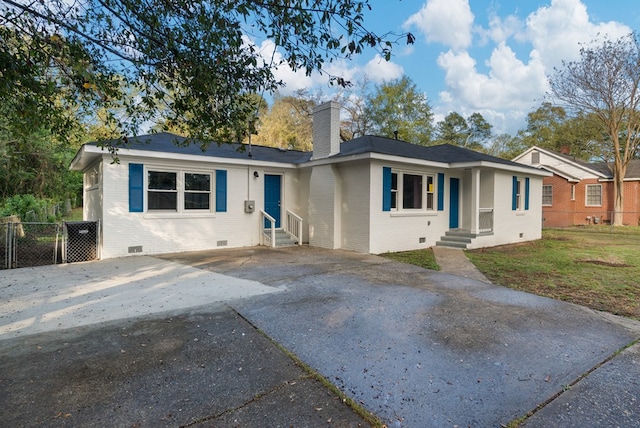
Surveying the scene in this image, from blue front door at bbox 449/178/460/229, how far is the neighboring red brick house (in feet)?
37.1

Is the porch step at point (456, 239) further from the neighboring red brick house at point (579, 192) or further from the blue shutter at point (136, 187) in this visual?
the neighboring red brick house at point (579, 192)

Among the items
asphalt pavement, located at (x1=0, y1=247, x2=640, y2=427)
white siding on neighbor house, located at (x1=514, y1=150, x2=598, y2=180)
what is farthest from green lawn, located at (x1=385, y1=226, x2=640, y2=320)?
white siding on neighbor house, located at (x1=514, y1=150, x2=598, y2=180)

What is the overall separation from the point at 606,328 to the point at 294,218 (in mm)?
8875

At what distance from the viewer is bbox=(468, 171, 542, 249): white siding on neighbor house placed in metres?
11.8

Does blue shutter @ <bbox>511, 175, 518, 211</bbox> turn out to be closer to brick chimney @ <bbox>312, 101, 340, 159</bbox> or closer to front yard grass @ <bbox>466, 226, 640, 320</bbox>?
front yard grass @ <bbox>466, 226, 640, 320</bbox>

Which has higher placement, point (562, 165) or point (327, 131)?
point (562, 165)

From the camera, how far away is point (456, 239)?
11219 mm

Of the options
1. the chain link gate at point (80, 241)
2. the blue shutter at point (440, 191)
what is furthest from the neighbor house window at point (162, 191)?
the blue shutter at point (440, 191)

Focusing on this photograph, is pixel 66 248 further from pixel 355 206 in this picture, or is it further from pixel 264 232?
pixel 355 206

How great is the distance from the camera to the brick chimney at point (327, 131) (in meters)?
10.7

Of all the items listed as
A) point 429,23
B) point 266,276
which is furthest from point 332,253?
point 429,23

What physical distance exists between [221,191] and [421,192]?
6345 mm

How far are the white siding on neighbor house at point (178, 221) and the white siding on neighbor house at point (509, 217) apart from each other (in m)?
7.34

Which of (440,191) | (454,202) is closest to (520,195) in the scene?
(454,202)
